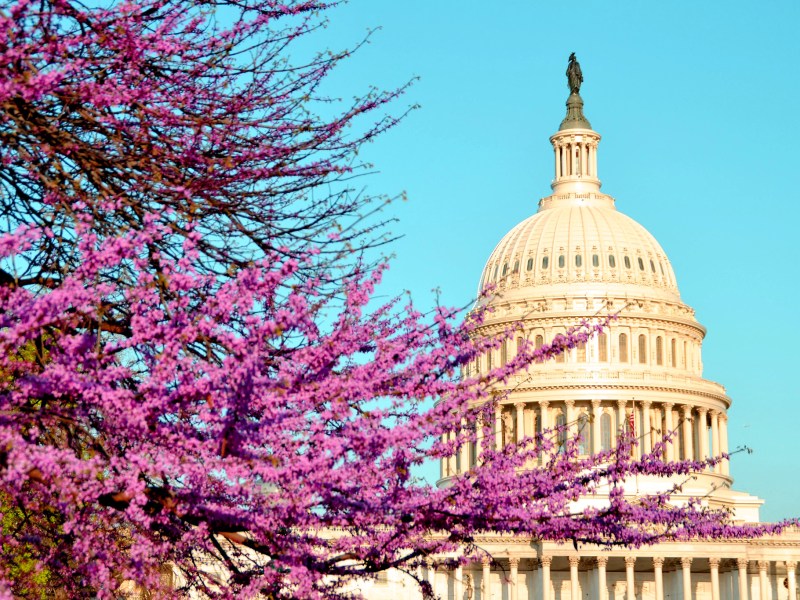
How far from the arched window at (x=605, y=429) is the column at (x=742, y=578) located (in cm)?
1869

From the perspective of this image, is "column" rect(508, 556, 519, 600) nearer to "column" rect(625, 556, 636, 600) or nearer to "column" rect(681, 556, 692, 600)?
"column" rect(625, 556, 636, 600)

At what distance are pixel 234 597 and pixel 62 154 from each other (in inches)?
188

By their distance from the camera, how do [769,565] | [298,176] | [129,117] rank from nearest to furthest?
[129,117] → [298,176] → [769,565]

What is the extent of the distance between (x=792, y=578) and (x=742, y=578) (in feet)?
12.8

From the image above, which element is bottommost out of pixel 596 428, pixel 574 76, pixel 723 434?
pixel 596 428

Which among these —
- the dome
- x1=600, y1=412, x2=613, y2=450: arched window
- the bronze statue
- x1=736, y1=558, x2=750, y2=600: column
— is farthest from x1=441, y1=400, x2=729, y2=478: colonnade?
the bronze statue

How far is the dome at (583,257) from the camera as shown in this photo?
140125mm

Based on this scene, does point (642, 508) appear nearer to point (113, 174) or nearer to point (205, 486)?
point (205, 486)

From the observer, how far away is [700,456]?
442 ft

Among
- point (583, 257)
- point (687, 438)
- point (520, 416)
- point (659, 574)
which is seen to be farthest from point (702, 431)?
point (659, 574)

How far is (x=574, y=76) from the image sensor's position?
166 m

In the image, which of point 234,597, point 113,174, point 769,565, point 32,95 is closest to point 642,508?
point 234,597

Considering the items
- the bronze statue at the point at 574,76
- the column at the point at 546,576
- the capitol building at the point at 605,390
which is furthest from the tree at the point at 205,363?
the bronze statue at the point at 574,76

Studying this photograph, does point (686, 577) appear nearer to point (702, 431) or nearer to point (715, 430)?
point (702, 431)
